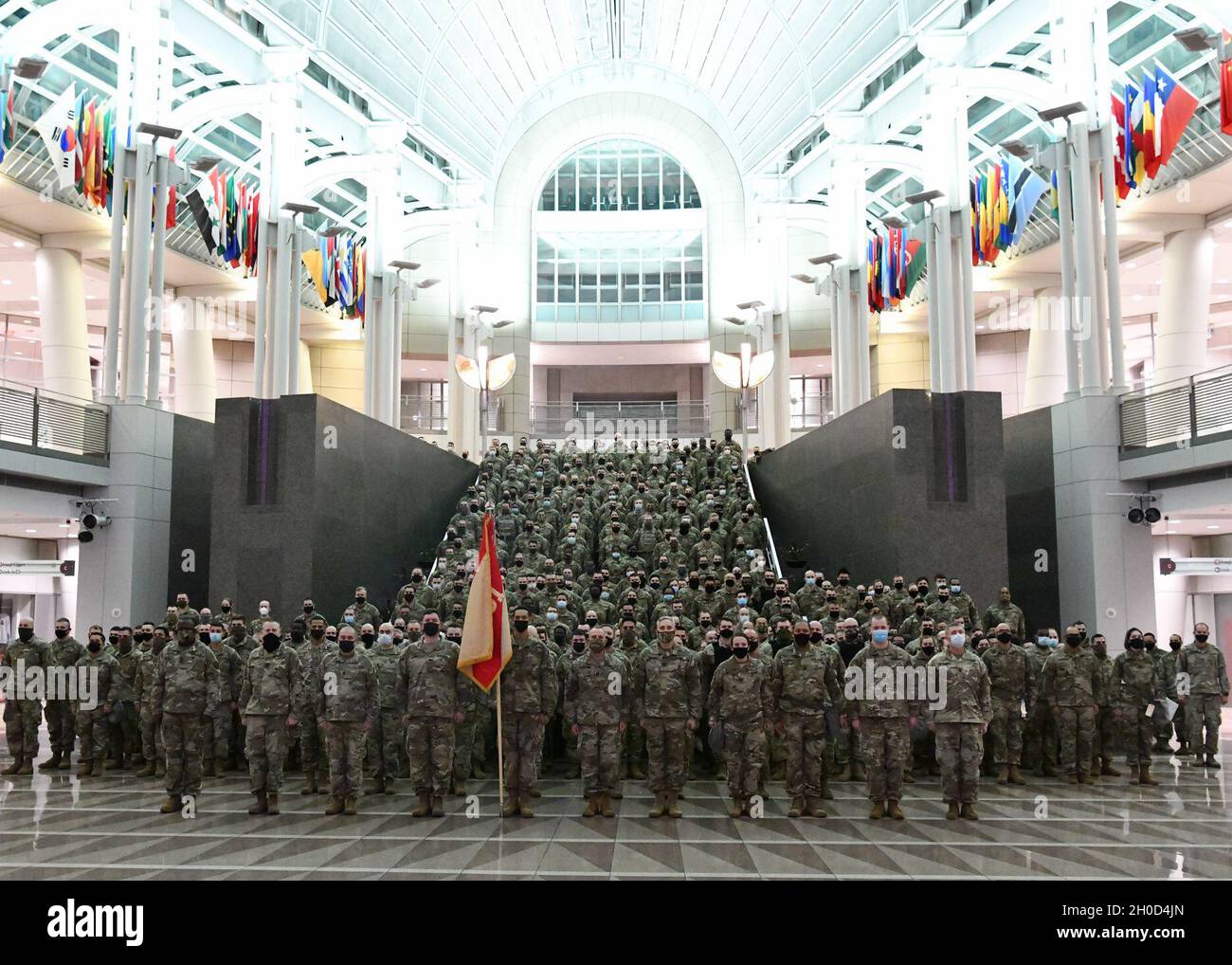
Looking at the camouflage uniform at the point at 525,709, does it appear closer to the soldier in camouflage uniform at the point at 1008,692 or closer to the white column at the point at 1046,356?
the soldier in camouflage uniform at the point at 1008,692

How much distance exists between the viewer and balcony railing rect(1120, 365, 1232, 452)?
18656mm

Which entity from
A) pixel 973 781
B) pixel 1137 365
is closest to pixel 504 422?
pixel 1137 365

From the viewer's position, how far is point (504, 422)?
47625 millimetres

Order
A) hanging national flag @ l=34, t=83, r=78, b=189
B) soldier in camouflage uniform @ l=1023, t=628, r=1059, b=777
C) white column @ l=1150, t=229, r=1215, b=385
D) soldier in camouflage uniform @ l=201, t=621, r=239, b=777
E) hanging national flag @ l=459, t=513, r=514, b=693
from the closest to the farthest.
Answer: hanging national flag @ l=459, t=513, r=514, b=693 < soldier in camouflage uniform @ l=201, t=621, r=239, b=777 < soldier in camouflage uniform @ l=1023, t=628, r=1059, b=777 < hanging national flag @ l=34, t=83, r=78, b=189 < white column @ l=1150, t=229, r=1215, b=385

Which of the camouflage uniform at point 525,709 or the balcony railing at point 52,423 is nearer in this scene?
the camouflage uniform at point 525,709

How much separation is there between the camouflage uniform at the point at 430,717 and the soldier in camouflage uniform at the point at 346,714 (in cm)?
42

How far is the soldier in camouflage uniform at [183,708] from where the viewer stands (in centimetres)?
1106

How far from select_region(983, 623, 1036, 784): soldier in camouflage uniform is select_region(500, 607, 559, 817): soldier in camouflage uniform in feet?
18.1

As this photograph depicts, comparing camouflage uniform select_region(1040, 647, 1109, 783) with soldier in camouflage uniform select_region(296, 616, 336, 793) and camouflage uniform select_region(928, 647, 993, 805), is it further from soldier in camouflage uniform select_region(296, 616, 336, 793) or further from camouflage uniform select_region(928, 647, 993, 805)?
soldier in camouflage uniform select_region(296, 616, 336, 793)

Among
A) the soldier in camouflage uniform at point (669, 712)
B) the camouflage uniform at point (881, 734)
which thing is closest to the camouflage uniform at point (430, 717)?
the soldier in camouflage uniform at point (669, 712)

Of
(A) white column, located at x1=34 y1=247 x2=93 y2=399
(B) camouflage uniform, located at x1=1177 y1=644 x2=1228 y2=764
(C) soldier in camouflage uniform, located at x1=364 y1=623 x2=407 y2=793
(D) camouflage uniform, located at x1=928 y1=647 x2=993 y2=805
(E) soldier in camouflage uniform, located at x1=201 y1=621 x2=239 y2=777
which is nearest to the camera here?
(D) camouflage uniform, located at x1=928 y1=647 x2=993 y2=805

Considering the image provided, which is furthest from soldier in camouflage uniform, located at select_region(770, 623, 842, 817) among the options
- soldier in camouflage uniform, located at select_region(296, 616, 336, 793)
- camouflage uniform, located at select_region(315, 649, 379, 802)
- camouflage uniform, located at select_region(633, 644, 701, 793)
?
soldier in camouflage uniform, located at select_region(296, 616, 336, 793)

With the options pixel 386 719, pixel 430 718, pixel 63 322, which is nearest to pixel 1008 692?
pixel 430 718

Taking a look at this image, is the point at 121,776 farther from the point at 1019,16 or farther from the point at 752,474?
the point at 1019,16
